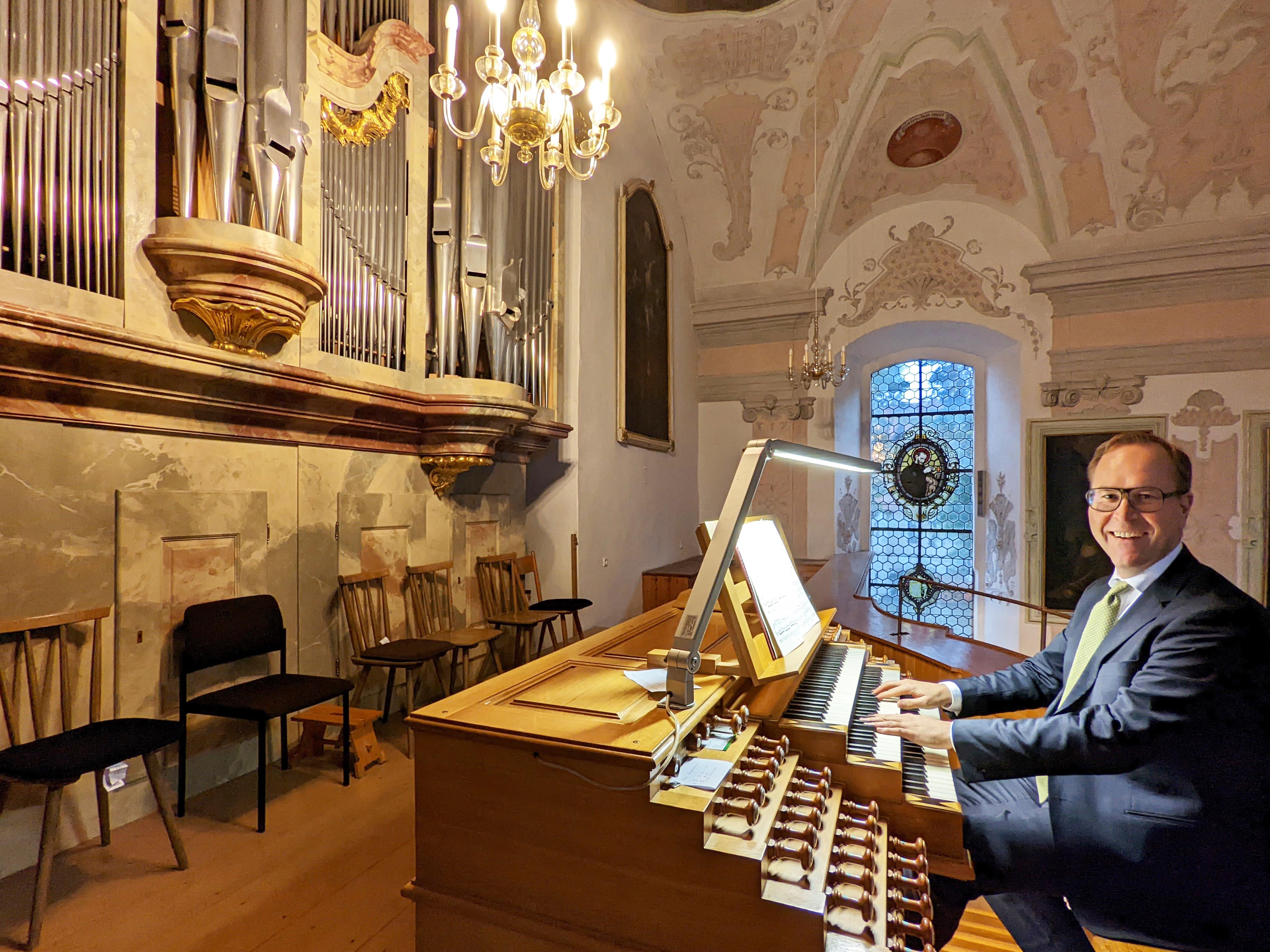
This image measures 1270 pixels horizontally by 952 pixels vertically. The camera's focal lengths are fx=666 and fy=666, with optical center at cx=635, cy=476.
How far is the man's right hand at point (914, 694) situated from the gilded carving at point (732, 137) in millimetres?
6792

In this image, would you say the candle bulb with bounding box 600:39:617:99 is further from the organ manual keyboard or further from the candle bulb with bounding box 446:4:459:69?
the organ manual keyboard

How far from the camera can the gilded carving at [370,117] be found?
3.28 meters

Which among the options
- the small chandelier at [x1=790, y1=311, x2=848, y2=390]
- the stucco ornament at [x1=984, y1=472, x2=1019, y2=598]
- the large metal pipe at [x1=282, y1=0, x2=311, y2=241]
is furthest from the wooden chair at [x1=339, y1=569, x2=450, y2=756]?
the stucco ornament at [x1=984, y1=472, x2=1019, y2=598]

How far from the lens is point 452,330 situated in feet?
12.7

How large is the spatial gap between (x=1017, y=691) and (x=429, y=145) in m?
4.02

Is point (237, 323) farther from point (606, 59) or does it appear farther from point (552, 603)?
point (552, 603)

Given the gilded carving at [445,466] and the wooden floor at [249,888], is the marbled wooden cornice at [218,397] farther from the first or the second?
the wooden floor at [249,888]

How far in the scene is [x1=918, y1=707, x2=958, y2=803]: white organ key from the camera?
1495 millimetres

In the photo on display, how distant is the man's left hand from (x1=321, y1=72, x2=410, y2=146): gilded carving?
3.48 meters

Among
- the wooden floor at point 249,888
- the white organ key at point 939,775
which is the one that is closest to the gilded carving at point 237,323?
the wooden floor at point 249,888

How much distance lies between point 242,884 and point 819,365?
5.41m

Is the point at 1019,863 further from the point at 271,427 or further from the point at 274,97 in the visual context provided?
the point at 274,97

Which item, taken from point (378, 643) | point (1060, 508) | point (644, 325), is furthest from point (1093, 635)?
point (1060, 508)

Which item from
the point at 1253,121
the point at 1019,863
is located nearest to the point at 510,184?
the point at 1019,863
